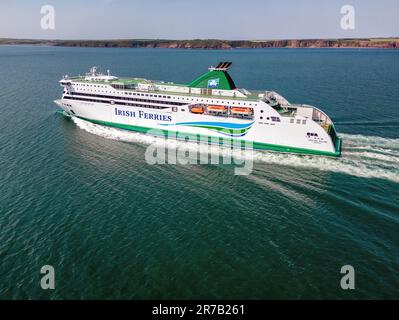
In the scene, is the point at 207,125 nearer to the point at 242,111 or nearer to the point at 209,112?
the point at 209,112

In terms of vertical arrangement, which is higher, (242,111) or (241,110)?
(241,110)

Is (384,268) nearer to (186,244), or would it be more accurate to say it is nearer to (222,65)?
(186,244)

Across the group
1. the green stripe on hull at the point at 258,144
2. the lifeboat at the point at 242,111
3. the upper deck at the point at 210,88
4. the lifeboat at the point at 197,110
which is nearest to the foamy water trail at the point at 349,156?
the green stripe on hull at the point at 258,144

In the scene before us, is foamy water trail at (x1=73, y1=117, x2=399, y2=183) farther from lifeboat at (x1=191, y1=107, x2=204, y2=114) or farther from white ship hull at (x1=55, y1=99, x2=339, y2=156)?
lifeboat at (x1=191, y1=107, x2=204, y2=114)

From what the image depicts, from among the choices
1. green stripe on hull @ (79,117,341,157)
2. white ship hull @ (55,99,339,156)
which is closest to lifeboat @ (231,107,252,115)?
white ship hull @ (55,99,339,156)

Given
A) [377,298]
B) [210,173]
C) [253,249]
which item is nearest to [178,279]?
[253,249]

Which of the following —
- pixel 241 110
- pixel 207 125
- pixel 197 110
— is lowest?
pixel 207 125

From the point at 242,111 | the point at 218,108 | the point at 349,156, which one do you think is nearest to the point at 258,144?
the point at 242,111
